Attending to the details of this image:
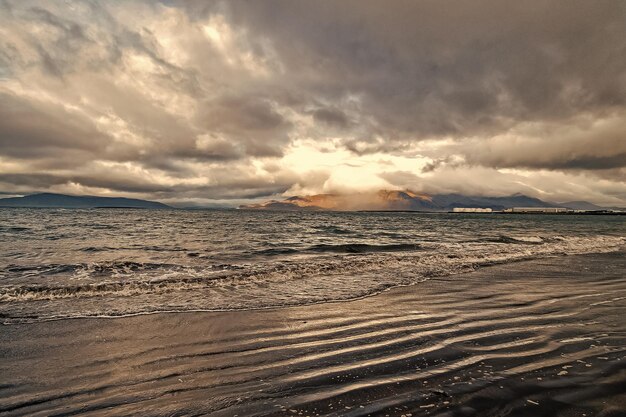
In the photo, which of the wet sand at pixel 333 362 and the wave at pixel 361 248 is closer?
the wet sand at pixel 333 362

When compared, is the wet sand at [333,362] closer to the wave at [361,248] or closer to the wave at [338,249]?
the wave at [338,249]

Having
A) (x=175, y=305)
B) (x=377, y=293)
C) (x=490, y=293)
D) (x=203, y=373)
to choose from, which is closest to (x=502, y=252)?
(x=490, y=293)

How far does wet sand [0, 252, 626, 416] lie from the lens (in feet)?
16.4

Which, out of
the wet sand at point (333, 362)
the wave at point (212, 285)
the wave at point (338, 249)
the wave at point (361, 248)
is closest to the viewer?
the wet sand at point (333, 362)

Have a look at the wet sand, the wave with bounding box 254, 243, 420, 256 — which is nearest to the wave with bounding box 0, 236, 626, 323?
the wet sand

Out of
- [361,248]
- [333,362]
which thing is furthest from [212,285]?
[361,248]

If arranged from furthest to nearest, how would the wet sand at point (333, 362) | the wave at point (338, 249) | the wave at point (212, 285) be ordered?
the wave at point (338, 249) < the wave at point (212, 285) < the wet sand at point (333, 362)

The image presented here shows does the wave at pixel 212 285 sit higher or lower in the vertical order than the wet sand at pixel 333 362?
lower

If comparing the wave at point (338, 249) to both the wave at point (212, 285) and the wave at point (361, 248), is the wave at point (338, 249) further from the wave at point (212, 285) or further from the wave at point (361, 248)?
the wave at point (212, 285)

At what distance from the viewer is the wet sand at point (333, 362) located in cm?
499

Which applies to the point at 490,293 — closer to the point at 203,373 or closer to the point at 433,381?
the point at 433,381

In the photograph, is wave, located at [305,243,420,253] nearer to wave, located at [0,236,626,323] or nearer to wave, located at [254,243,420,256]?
wave, located at [254,243,420,256]

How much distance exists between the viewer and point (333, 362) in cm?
641

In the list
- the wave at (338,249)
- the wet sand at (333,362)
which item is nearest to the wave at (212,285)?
the wet sand at (333,362)
